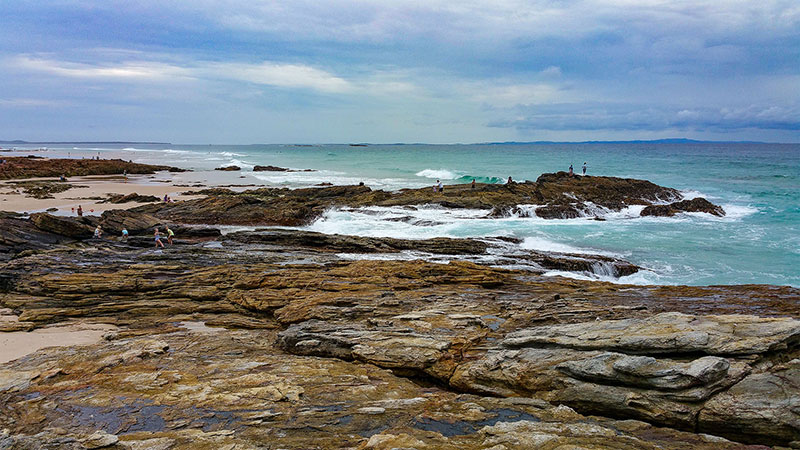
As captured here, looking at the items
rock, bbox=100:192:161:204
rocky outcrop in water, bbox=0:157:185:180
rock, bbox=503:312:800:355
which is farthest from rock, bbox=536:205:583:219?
rocky outcrop in water, bbox=0:157:185:180

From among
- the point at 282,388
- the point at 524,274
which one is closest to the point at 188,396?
the point at 282,388

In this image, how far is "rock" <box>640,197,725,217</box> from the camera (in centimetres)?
3164

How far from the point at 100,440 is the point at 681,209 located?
36.1m

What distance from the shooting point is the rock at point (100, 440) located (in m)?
5.76

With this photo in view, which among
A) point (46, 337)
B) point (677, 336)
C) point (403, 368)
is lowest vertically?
point (46, 337)

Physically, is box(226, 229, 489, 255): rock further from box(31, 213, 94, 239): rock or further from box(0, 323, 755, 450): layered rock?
box(0, 323, 755, 450): layered rock

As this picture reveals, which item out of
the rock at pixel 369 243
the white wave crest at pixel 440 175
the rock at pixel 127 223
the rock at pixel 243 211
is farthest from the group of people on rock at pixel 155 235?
the white wave crest at pixel 440 175

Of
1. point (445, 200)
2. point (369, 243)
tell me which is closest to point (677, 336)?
point (369, 243)

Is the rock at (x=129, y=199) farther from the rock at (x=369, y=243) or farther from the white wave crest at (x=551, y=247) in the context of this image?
the white wave crest at (x=551, y=247)

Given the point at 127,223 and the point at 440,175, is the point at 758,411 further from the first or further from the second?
the point at 440,175

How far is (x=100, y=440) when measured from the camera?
5.85 meters

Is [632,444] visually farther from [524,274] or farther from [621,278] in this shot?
[621,278]

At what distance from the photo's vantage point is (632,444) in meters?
5.42

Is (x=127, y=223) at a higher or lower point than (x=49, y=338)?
higher
